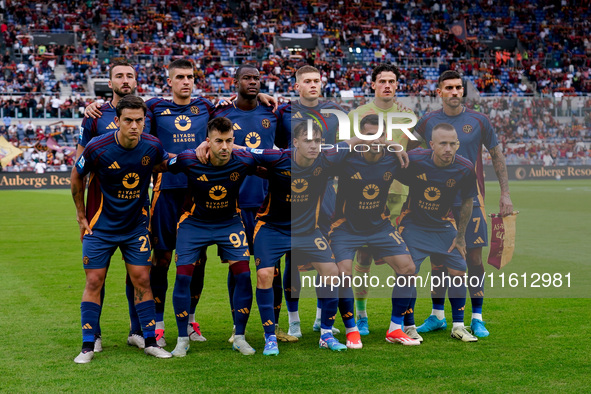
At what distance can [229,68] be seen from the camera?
40062 mm

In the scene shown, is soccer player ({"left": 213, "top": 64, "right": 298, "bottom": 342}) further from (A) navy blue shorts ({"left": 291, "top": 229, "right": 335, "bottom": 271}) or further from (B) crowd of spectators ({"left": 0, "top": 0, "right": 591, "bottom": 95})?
(B) crowd of spectators ({"left": 0, "top": 0, "right": 591, "bottom": 95})

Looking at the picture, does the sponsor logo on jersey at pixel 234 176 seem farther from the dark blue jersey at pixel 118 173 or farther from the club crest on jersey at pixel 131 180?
the club crest on jersey at pixel 131 180

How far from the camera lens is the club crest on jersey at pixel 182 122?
6637 millimetres

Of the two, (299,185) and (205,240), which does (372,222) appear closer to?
(299,185)

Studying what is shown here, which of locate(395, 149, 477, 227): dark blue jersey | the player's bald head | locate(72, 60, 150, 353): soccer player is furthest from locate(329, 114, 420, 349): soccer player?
locate(72, 60, 150, 353): soccer player

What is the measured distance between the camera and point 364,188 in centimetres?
636

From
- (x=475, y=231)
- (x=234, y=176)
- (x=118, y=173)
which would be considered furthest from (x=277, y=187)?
(x=475, y=231)

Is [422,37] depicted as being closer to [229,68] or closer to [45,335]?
[229,68]

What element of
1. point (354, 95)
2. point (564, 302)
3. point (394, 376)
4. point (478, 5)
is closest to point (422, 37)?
point (478, 5)

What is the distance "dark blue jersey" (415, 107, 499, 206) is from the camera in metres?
6.80

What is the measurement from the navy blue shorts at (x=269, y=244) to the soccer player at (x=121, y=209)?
98 centimetres

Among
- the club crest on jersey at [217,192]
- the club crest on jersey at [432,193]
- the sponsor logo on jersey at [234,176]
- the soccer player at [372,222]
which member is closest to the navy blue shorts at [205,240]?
the club crest on jersey at [217,192]

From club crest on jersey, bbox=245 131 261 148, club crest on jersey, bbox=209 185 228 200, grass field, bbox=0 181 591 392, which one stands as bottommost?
grass field, bbox=0 181 591 392

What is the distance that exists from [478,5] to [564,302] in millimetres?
44781
